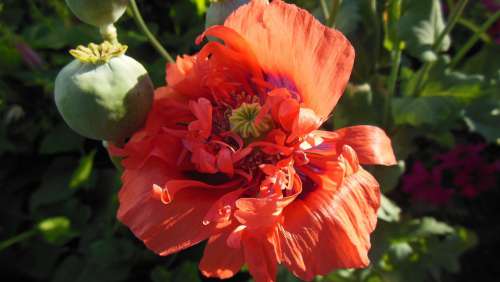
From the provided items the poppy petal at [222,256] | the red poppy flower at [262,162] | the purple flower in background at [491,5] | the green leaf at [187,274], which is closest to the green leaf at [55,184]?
the green leaf at [187,274]

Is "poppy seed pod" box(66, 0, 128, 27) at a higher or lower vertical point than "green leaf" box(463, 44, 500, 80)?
higher

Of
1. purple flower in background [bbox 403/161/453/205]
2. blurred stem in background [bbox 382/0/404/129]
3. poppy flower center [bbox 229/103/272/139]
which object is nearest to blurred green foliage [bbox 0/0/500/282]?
blurred stem in background [bbox 382/0/404/129]

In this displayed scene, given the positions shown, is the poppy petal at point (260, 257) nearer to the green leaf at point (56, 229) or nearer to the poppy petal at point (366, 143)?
the poppy petal at point (366, 143)

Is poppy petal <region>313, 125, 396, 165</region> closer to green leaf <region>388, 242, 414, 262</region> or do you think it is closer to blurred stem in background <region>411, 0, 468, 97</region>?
blurred stem in background <region>411, 0, 468, 97</region>

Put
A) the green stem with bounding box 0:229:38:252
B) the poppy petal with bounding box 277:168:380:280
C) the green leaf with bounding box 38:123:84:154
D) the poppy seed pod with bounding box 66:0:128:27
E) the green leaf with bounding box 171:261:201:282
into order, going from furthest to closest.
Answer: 1. the green leaf with bounding box 38:123:84:154
2. the green stem with bounding box 0:229:38:252
3. the green leaf with bounding box 171:261:201:282
4. the poppy seed pod with bounding box 66:0:128:27
5. the poppy petal with bounding box 277:168:380:280

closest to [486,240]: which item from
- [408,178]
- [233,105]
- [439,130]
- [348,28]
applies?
[408,178]
